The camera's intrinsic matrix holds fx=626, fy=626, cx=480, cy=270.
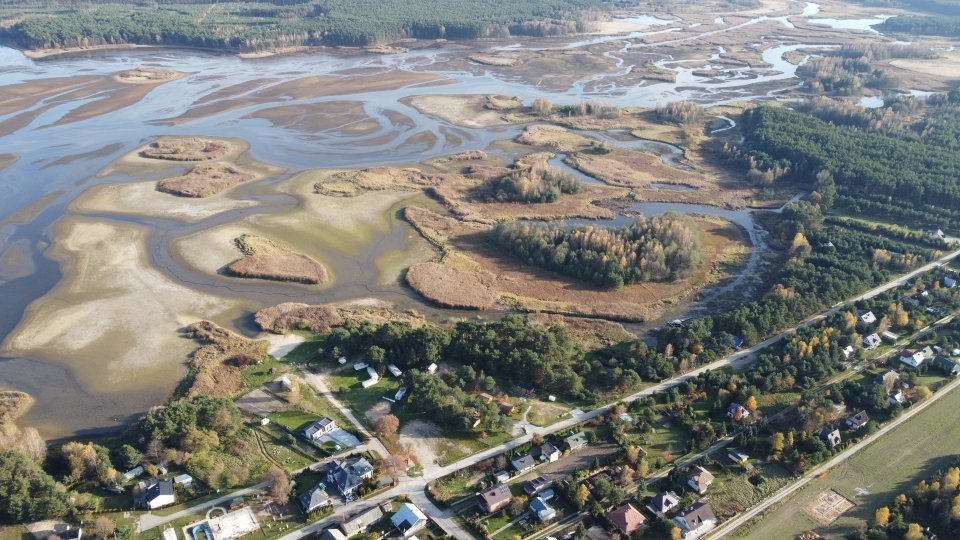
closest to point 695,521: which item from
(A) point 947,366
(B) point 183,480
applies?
(A) point 947,366

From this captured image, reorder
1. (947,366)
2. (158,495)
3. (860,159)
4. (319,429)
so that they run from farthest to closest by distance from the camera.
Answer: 1. (860,159)
2. (947,366)
3. (319,429)
4. (158,495)

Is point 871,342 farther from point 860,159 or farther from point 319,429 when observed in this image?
point 860,159

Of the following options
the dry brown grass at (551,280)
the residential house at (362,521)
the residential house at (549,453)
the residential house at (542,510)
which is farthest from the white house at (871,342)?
the residential house at (362,521)

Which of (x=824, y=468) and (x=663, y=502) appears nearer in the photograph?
(x=663, y=502)

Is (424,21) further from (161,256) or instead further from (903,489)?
(903,489)

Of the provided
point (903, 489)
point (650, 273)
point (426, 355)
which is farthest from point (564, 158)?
point (903, 489)

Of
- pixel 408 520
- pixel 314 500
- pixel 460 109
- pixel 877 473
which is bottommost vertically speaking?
pixel 877 473

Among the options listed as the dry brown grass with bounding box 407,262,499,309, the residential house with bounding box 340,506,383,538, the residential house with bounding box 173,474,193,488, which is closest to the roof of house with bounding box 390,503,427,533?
the residential house with bounding box 340,506,383,538
